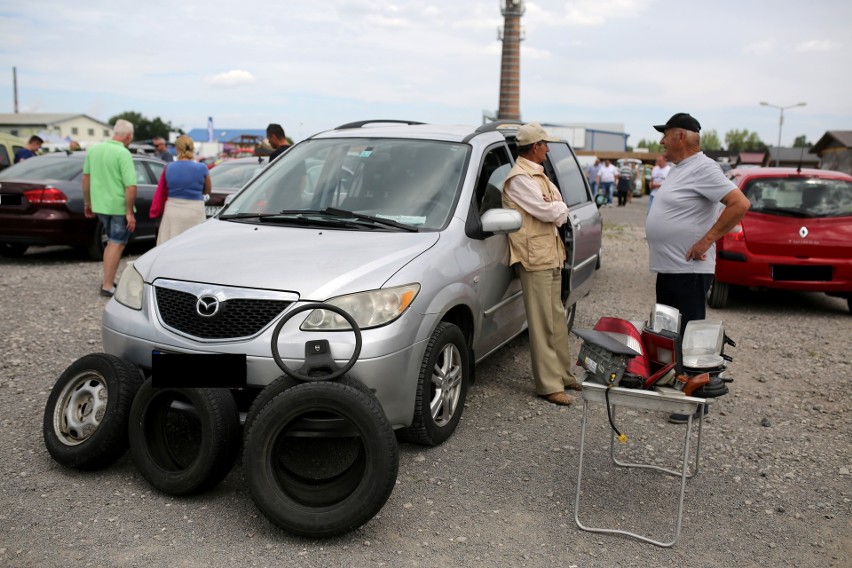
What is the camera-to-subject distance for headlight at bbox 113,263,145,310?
4.19m

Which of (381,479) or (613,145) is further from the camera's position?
(613,145)

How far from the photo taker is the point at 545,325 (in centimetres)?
539

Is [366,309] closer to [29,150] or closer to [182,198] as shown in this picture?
[182,198]

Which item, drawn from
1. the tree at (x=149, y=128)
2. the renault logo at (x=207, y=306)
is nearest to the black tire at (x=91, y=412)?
the renault logo at (x=207, y=306)

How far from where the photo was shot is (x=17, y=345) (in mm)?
6453

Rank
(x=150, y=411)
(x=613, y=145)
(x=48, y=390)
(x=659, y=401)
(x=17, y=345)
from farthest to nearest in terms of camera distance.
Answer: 1. (x=613, y=145)
2. (x=17, y=345)
3. (x=48, y=390)
4. (x=150, y=411)
5. (x=659, y=401)

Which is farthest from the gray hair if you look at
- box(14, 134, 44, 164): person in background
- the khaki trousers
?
box(14, 134, 44, 164): person in background

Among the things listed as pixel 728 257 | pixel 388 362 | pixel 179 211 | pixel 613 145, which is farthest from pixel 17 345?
pixel 613 145

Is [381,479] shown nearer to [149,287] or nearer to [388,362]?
[388,362]

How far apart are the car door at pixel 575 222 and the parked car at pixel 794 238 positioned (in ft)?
6.43

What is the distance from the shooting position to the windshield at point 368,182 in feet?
16.0

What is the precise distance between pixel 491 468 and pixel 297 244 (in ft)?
5.29

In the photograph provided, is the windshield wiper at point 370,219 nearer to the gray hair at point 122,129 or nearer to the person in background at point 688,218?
the person in background at point 688,218

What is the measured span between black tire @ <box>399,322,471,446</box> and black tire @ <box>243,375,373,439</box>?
0.61 m
